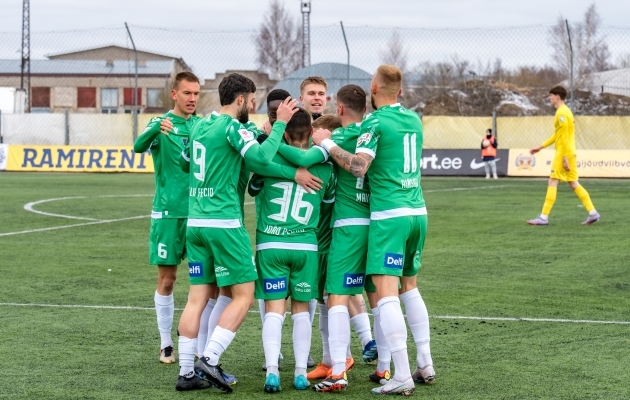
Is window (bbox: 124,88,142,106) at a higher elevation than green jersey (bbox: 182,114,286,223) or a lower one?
higher

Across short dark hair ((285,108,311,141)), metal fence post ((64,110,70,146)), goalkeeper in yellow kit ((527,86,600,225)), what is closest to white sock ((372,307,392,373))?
short dark hair ((285,108,311,141))

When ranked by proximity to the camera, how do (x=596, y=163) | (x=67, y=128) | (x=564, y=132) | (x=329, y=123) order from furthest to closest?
(x=67, y=128)
(x=596, y=163)
(x=564, y=132)
(x=329, y=123)

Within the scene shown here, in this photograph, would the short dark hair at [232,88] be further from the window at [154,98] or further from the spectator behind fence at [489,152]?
the window at [154,98]

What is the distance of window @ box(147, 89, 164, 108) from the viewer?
2866 inches

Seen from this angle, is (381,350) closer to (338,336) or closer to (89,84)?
(338,336)

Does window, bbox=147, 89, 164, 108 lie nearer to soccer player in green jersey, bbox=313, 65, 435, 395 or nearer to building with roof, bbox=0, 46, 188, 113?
building with roof, bbox=0, 46, 188, 113

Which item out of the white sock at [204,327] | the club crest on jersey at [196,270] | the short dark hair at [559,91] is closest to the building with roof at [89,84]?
the short dark hair at [559,91]

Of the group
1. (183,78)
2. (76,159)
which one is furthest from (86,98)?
(183,78)

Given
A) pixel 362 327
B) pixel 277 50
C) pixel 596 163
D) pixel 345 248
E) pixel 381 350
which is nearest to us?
pixel 345 248

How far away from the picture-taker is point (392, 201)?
6094 mm

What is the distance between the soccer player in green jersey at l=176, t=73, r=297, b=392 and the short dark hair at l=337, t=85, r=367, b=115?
423 mm

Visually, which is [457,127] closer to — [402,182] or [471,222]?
[471,222]

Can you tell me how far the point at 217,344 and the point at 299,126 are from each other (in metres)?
1.48

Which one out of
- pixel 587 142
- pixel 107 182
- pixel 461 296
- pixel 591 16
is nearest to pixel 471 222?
pixel 461 296
